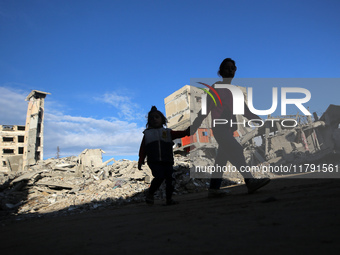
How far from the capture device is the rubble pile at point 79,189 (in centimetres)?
765

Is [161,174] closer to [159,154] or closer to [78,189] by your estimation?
[159,154]

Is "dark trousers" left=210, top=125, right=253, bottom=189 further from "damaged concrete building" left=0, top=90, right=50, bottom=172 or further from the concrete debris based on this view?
"damaged concrete building" left=0, top=90, right=50, bottom=172

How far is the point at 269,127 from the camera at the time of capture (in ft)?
53.1

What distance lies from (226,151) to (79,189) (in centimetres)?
779

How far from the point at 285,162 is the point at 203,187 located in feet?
22.6

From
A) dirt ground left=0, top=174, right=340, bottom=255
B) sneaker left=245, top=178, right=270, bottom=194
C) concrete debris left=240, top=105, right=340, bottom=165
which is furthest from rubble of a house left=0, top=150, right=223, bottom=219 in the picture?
concrete debris left=240, top=105, right=340, bottom=165

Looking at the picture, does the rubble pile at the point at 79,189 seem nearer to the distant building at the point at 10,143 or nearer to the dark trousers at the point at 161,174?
the dark trousers at the point at 161,174

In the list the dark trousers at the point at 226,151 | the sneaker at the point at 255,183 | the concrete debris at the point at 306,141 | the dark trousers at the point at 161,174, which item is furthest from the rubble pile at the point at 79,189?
the concrete debris at the point at 306,141

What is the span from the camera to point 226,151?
4.07 meters

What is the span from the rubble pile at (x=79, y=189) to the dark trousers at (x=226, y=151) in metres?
3.86

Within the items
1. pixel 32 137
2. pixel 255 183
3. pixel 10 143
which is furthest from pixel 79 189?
pixel 10 143

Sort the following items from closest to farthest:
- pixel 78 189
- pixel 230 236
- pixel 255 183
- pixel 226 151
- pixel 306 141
A: pixel 230 236 < pixel 255 183 < pixel 226 151 < pixel 78 189 < pixel 306 141

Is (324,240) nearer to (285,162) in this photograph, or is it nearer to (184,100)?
(285,162)

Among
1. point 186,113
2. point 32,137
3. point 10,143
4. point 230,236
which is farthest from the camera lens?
point 10,143
